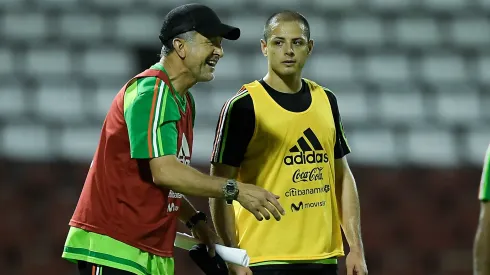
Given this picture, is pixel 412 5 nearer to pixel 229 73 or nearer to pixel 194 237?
pixel 229 73

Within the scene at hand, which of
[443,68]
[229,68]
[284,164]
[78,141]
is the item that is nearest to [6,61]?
[78,141]

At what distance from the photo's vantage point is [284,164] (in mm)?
3559

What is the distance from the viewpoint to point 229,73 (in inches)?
314

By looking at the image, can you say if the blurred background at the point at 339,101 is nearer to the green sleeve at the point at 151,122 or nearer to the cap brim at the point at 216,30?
the cap brim at the point at 216,30

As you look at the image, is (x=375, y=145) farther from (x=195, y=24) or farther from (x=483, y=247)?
(x=483, y=247)

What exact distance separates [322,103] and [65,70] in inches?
180

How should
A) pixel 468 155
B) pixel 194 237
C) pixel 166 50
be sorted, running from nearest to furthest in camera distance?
pixel 166 50 < pixel 194 237 < pixel 468 155

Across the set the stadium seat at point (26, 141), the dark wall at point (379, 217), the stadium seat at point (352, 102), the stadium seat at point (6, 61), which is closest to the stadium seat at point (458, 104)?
the stadium seat at point (352, 102)

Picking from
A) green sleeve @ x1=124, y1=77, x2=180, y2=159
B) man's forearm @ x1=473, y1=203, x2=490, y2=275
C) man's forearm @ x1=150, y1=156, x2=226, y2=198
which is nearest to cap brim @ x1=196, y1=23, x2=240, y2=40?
green sleeve @ x1=124, y1=77, x2=180, y2=159

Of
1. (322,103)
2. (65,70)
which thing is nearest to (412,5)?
(65,70)

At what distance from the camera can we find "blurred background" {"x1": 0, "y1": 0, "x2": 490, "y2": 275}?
6938 millimetres

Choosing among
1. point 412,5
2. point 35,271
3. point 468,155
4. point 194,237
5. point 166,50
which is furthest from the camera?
point 412,5

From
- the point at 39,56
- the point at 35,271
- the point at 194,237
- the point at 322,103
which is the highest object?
the point at 39,56

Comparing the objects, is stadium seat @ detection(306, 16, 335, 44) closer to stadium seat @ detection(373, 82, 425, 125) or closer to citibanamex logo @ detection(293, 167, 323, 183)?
stadium seat @ detection(373, 82, 425, 125)
